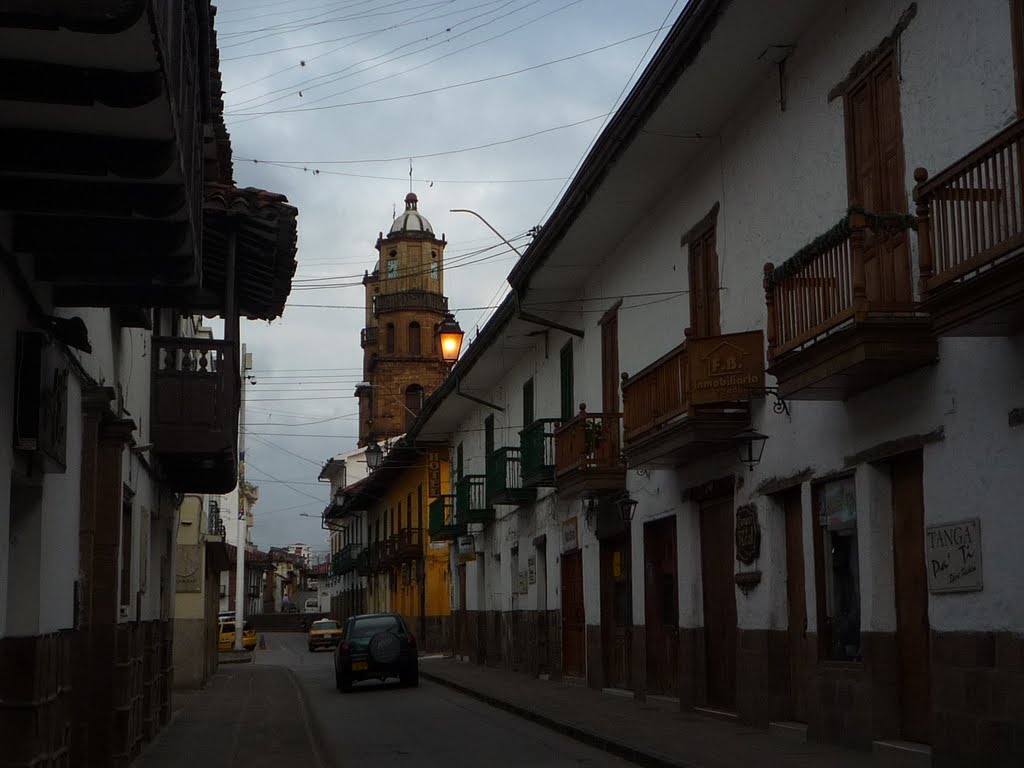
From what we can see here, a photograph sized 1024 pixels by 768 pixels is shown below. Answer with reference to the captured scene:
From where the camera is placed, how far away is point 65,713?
943 centimetres

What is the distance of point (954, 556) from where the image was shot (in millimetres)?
10359

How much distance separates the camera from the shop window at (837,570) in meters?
12.6

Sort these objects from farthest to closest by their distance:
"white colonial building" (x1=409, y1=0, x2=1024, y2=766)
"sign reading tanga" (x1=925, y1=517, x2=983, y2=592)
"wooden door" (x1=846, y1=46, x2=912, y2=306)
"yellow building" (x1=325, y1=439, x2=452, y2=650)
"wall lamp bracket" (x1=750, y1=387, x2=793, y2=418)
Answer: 1. "yellow building" (x1=325, y1=439, x2=452, y2=650)
2. "wall lamp bracket" (x1=750, y1=387, x2=793, y2=418)
3. "wooden door" (x1=846, y1=46, x2=912, y2=306)
4. "sign reading tanga" (x1=925, y1=517, x2=983, y2=592)
5. "white colonial building" (x1=409, y1=0, x2=1024, y2=766)

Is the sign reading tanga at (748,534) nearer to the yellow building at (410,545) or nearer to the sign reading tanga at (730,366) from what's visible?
the sign reading tanga at (730,366)

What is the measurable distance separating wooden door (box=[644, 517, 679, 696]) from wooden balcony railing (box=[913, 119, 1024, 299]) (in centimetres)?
948

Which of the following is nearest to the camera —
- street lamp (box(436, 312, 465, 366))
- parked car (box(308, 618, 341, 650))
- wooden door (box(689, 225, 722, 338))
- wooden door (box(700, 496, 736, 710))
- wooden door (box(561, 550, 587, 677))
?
wooden door (box(700, 496, 736, 710))

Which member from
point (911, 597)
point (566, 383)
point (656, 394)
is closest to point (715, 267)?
point (656, 394)

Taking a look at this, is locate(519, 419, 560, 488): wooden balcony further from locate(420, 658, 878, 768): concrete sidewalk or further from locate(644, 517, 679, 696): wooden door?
locate(644, 517, 679, 696): wooden door

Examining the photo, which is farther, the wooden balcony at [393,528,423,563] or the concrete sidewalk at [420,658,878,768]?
the wooden balcony at [393,528,423,563]

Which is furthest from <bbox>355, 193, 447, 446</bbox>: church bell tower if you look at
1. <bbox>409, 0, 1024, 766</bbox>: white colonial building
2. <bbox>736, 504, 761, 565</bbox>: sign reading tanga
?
<bbox>736, 504, 761, 565</bbox>: sign reading tanga

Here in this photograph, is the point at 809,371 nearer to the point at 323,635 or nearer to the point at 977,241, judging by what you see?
the point at 977,241

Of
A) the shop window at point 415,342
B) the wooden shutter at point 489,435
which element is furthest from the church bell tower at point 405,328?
the wooden shutter at point 489,435

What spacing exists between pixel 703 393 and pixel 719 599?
3.10 meters

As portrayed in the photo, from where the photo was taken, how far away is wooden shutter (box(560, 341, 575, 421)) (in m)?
24.8
